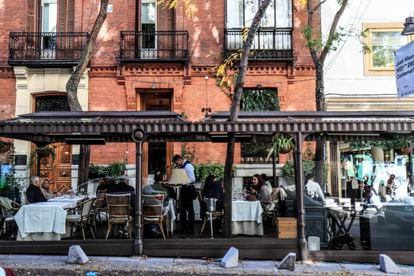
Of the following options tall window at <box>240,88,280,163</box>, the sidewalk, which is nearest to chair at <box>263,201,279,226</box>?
the sidewalk

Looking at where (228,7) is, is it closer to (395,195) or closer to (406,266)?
(395,195)

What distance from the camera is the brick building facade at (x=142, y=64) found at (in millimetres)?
16047

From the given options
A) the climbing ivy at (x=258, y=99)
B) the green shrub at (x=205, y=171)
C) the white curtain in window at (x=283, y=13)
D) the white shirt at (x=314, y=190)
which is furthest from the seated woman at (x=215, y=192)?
the white curtain in window at (x=283, y=13)

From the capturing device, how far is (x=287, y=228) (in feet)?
29.7

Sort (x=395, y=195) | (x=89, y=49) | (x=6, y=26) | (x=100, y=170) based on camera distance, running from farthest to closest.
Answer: (x=6, y=26) → (x=100, y=170) → (x=89, y=49) → (x=395, y=195)

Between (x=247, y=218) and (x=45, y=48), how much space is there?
11.2m

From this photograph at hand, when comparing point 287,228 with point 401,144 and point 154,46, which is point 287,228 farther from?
point 154,46

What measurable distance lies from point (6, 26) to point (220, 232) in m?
12.1

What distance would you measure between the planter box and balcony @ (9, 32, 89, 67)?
1037 centimetres

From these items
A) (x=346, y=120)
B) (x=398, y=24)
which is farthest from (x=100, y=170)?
(x=398, y=24)

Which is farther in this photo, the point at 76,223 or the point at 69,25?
the point at 69,25

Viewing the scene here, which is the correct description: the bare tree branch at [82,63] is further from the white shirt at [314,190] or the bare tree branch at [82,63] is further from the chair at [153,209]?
the white shirt at [314,190]

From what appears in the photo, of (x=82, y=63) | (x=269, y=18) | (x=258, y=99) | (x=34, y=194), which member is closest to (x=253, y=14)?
(x=269, y=18)

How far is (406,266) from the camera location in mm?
8234
